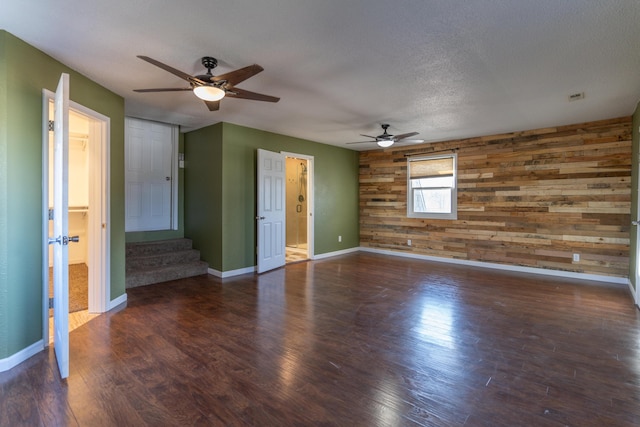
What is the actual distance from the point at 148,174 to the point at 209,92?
10.6 feet

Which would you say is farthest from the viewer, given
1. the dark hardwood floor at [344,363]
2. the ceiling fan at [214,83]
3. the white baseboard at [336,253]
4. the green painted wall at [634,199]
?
the white baseboard at [336,253]

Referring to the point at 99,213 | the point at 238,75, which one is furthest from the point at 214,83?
the point at 99,213

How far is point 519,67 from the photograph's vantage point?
2.89 metres

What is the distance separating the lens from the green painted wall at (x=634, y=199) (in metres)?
4.04

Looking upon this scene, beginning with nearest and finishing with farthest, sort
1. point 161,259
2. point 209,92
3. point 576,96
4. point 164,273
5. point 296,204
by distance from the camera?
1. point 209,92
2. point 576,96
3. point 164,273
4. point 161,259
5. point 296,204

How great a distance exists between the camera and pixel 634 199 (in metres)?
4.34

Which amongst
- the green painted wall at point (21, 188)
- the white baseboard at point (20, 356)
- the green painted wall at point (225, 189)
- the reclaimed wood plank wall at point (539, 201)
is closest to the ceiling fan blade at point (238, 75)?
the green painted wall at point (21, 188)

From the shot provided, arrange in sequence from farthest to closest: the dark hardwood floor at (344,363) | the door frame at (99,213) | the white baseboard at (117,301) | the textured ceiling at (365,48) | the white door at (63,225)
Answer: the white baseboard at (117,301) → the door frame at (99,213) → the white door at (63,225) → the textured ceiling at (365,48) → the dark hardwood floor at (344,363)

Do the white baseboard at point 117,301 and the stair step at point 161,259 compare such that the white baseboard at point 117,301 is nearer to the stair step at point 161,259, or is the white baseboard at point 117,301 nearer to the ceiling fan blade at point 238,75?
the stair step at point 161,259

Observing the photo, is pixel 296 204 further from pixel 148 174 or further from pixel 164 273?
pixel 164 273

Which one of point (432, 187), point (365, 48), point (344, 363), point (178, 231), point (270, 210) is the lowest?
point (344, 363)

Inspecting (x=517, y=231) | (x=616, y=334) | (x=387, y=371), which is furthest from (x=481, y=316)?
(x=517, y=231)

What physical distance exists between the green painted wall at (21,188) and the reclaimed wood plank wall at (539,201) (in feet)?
19.9

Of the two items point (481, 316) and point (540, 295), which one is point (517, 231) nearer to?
point (540, 295)
